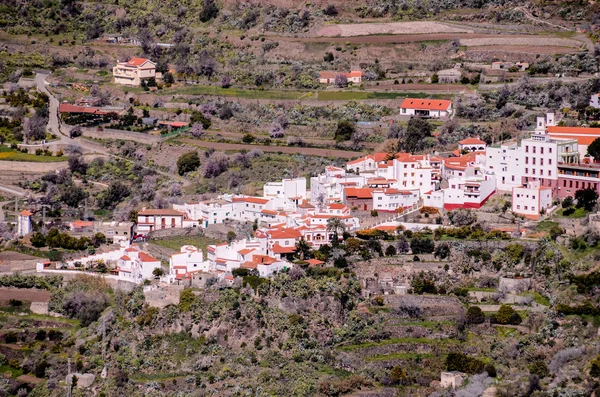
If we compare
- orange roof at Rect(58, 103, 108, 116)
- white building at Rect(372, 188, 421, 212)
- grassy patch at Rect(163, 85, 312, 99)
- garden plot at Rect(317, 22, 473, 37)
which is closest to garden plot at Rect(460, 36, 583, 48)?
garden plot at Rect(317, 22, 473, 37)

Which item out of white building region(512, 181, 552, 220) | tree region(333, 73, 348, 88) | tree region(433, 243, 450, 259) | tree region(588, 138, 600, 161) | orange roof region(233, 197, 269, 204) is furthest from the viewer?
tree region(333, 73, 348, 88)

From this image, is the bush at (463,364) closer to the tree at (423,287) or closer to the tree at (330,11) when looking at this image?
the tree at (423,287)

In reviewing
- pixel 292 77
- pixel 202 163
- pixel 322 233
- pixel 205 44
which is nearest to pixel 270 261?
pixel 322 233

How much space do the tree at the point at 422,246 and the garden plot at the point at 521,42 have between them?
2660cm

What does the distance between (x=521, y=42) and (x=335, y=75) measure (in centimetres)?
1023

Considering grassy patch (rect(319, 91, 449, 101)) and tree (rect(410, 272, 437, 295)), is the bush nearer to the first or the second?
tree (rect(410, 272, 437, 295))

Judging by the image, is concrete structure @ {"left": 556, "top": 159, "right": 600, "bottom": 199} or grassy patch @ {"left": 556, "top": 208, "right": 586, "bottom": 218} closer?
grassy patch @ {"left": 556, "top": 208, "right": 586, "bottom": 218}

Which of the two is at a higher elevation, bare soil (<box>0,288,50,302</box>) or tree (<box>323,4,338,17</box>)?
tree (<box>323,4,338,17</box>)

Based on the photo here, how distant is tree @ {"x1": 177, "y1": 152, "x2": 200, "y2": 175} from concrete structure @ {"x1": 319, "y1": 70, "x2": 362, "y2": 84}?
12.1 m

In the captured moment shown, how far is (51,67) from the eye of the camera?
9112cm

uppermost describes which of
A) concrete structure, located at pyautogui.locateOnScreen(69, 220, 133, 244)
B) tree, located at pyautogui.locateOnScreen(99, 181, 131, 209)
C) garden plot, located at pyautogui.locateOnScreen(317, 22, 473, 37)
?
garden plot, located at pyautogui.locateOnScreen(317, 22, 473, 37)

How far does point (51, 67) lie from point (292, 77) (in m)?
15.6

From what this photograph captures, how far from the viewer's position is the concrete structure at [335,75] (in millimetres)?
82875

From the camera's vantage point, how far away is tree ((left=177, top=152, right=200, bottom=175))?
242 ft
